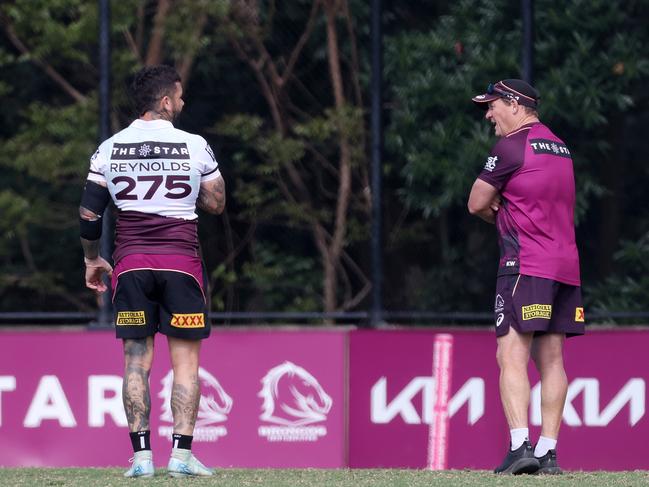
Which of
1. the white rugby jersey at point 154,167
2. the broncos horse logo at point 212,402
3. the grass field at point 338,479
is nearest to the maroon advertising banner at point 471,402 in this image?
the broncos horse logo at point 212,402

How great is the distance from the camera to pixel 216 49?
10211mm

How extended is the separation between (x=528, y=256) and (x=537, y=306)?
8.2 inches

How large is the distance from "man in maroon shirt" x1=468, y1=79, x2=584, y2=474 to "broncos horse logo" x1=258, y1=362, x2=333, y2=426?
8.01 feet

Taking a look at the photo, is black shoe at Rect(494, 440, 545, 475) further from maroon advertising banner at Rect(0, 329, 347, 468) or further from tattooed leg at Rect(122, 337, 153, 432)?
maroon advertising banner at Rect(0, 329, 347, 468)

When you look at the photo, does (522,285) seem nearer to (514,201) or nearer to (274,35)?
(514,201)

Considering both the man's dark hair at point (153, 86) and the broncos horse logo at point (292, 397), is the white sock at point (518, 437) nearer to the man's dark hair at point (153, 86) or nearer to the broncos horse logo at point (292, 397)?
the man's dark hair at point (153, 86)

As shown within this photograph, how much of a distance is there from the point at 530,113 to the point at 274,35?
168 inches

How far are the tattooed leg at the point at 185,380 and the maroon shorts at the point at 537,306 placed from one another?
127 centimetres

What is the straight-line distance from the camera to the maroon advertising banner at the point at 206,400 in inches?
320

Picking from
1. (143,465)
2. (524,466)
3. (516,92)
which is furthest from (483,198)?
(143,465)

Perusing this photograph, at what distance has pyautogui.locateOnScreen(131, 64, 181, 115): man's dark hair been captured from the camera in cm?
577

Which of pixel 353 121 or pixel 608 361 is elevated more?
pixel 353 121

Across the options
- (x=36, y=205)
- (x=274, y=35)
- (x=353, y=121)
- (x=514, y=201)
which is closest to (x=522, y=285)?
(x=514, y=201)

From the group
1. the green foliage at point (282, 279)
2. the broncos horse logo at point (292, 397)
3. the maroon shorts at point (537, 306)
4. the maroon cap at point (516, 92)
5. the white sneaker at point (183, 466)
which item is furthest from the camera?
the green foliage at point (282, 279)
